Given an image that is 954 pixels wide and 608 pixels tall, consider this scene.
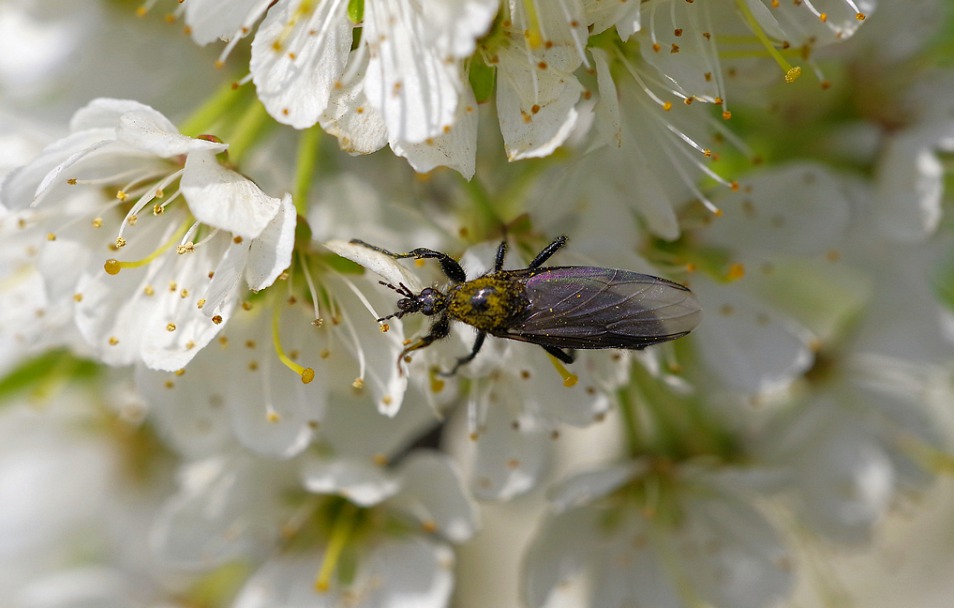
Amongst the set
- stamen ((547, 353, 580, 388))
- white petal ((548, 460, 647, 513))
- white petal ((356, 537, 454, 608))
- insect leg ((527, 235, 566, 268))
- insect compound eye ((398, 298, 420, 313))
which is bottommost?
white petal ((356, 537, 454, 608))

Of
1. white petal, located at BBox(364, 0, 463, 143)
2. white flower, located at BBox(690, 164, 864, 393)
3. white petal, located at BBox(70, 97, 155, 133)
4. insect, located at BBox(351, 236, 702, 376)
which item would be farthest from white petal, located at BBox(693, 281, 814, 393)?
white petal, located at BBox(70, 97, 155, 133)

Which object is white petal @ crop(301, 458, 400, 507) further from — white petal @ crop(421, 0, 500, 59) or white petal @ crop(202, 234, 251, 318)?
white petal @ crop(421, 0, 500, 59)

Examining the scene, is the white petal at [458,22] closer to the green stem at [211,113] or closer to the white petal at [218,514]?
the green stem at [211,113]

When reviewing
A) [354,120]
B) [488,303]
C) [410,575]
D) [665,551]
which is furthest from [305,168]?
[665,551]

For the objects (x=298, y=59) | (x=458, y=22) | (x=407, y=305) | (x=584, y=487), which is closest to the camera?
(x=458, y=22)

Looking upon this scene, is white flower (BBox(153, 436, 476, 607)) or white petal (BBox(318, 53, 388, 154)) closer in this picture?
white petal (BBox(318, 53, 388, 154))

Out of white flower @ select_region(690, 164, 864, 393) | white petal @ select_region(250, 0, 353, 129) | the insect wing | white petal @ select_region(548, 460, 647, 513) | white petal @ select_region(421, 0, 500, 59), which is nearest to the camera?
white petal @ select_region(421, 0, 500, 59)

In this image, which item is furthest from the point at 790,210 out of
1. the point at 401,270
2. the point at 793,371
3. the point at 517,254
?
the point at 401,270

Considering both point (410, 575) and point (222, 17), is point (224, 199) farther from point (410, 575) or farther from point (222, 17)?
point (410, 575)
